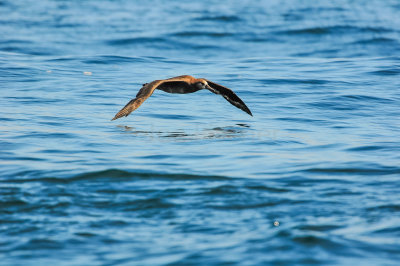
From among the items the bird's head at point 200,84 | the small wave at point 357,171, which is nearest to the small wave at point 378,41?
the bird's head at point 200,84

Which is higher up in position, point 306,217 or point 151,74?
point 151,74

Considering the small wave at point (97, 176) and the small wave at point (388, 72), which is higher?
the small wave at point (388, 72)

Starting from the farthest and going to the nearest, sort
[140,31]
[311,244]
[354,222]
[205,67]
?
1. [140,31]
2. [205,67]
3. [354,222]
4. [311,244]

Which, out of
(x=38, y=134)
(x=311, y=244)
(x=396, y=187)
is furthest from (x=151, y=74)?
(x=311, y=244)

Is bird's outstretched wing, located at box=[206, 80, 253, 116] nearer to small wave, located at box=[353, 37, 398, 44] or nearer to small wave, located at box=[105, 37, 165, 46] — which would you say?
small wave, located at box=[105, 37, 165, 46]

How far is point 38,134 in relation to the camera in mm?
10906

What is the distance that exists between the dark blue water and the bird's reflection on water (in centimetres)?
4

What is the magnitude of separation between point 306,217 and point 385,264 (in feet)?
4.07

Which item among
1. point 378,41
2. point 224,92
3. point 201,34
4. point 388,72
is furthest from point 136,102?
point 378,41

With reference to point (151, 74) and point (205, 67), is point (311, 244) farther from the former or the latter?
point (205, 67)

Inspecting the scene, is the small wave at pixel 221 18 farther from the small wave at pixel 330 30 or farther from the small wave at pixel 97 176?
the small wave at pixel 97 176

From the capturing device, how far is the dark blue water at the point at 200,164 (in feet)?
21.3

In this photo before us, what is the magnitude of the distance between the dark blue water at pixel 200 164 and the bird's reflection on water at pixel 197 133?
0.12 feet

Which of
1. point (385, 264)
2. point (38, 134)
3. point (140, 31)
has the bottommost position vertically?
point (385, 264)
